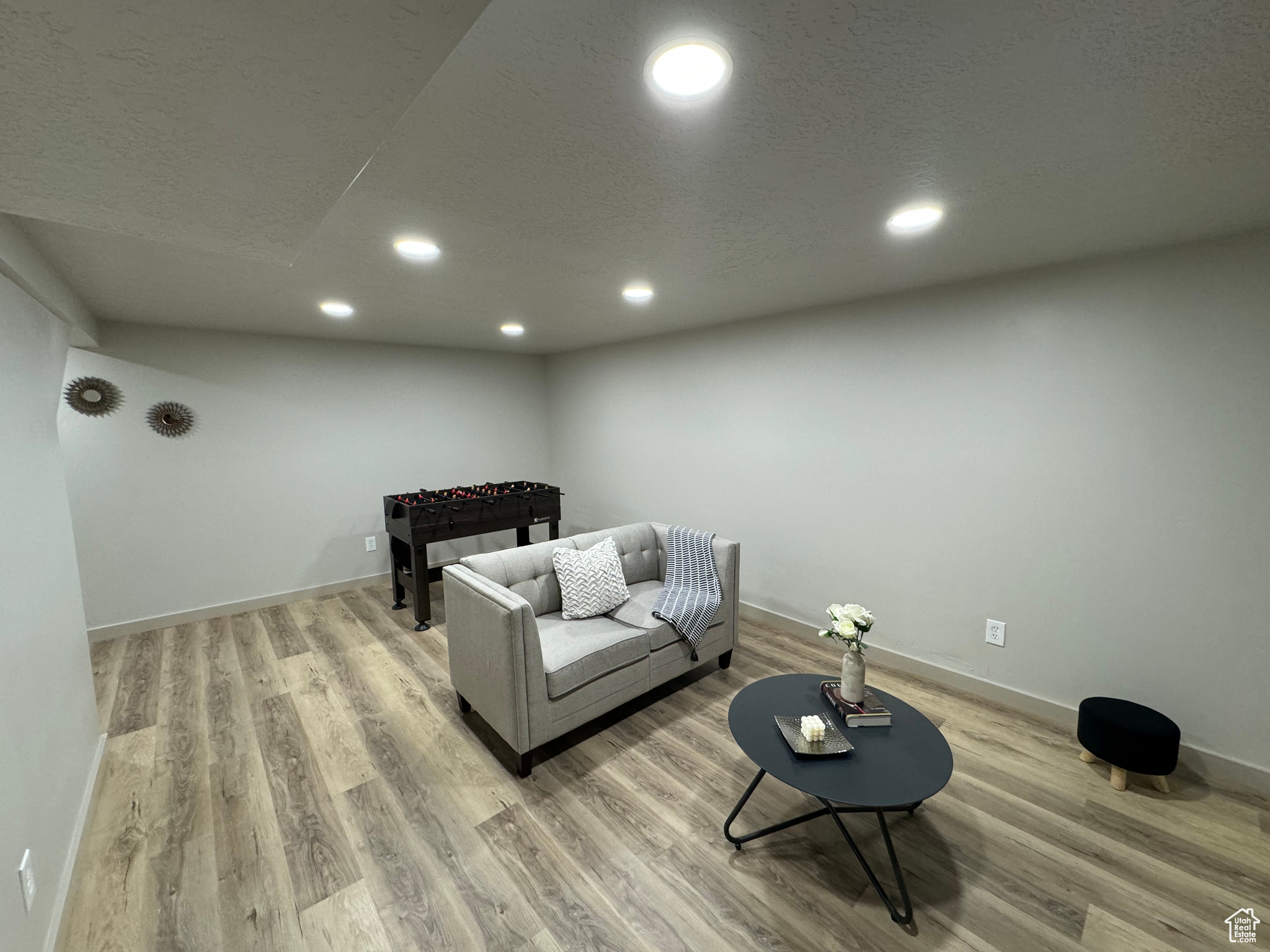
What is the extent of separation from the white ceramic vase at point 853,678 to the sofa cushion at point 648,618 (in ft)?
3.10

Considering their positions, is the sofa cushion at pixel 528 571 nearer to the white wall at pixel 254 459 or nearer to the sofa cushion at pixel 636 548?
the sofa cushion at pixel 636 548

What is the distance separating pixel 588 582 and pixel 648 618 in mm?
382

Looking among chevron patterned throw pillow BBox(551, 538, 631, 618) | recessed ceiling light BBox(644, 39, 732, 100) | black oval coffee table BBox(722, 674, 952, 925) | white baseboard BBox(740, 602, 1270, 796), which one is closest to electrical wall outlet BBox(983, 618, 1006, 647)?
white baseboard BBox(740, 602, 1270, 796)

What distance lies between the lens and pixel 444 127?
1.10 m

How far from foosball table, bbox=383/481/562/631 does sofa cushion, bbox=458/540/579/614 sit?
118 centimetres

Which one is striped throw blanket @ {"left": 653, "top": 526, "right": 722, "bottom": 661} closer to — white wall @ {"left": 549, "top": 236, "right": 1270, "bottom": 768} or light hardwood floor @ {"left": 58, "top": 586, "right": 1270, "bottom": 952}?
light hardwood floor @ {"left": 58, "top": 586, "right": 1270, "bottom": 952}

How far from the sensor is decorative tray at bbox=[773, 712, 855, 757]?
1.61m

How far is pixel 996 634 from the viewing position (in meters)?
2.55

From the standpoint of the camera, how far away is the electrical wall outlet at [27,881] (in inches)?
48.9

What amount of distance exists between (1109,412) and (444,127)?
2.83m

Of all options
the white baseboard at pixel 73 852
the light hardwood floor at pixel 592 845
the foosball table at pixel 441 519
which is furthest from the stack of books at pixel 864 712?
the foosball table at pixel 441 519

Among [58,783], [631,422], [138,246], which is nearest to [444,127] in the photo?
[138,246]

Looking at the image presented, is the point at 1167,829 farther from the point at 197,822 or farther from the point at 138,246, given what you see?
the point at 138,246

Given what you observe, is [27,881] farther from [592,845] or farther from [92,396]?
[92,396]
